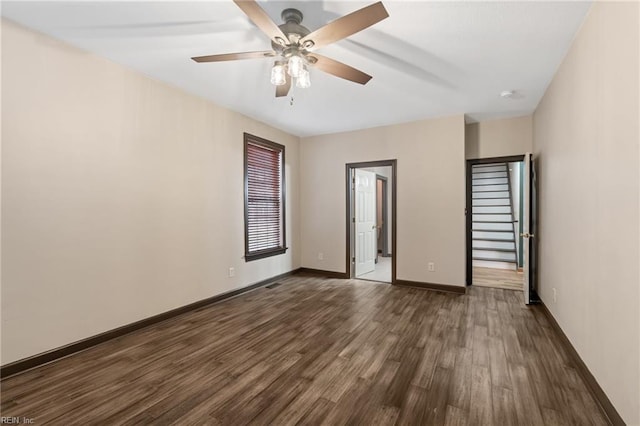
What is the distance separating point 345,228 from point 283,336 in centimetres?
261

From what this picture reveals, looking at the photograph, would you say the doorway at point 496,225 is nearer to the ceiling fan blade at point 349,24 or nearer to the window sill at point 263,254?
the window sill at point 263,254

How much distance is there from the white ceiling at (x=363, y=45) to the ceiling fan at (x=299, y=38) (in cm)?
17

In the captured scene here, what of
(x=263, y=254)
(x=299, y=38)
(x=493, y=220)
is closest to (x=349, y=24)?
(x=299, y=38)

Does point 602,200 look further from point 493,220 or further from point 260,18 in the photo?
point 493,220

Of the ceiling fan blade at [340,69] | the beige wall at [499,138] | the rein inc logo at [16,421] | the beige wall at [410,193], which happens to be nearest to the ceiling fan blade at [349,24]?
the ceiling fan blade at [340,69]

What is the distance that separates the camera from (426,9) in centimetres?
194

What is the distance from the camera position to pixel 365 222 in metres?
5.53

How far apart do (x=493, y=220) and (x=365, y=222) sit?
3334mm

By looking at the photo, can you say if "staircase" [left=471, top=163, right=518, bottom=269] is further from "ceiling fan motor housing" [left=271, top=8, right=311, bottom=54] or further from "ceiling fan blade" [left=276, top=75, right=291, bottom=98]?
"ceiling fan motor housing" [left=271, top=8, right=311, bottom=54]

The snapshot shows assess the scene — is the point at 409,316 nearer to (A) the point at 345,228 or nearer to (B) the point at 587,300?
(B) the point at 587,300

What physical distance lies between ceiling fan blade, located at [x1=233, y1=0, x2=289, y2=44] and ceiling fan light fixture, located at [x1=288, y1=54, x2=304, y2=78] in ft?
0.38

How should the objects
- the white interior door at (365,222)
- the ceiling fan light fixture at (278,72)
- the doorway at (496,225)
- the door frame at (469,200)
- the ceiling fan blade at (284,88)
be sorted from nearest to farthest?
1. the ceiling fan light fixture at (278,72)
2. the ceiling fan blade at (284,88)
3. the door frame at (469,200)
4. the doorway at (496,225)
5. the white interior door at (365,222)

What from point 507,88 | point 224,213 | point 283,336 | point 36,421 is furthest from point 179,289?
point 507,88

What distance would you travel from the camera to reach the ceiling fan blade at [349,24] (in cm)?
151
